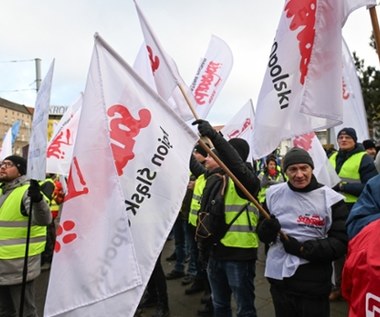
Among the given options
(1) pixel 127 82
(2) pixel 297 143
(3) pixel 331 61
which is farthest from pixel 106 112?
(2) pixel 297 143

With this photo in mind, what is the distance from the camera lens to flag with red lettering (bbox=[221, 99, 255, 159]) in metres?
5.54

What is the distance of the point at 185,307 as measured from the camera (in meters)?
4.02

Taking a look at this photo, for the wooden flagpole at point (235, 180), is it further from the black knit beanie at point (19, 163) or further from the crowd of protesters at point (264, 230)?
the black knit beanie at point (19, 163)

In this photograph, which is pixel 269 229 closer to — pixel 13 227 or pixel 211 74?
pixel 13 227

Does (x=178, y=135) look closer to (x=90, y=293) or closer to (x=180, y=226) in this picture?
(x=90, y=293)

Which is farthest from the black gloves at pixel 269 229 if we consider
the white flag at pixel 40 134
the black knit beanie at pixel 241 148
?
the white flag at pixel 40 134

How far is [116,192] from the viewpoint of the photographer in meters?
1.88

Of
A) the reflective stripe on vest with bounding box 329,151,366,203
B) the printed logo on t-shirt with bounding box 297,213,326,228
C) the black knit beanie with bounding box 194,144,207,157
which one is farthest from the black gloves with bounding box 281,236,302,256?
the black knit beanie with bounding box 194,144,207,157

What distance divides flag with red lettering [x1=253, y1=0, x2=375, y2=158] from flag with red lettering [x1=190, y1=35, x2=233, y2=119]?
82.4 inches

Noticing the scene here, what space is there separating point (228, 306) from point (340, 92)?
1905mm

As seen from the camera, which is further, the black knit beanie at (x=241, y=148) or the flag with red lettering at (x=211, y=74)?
the flag with red lettering at (x=211, y=74)

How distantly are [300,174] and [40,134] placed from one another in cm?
209

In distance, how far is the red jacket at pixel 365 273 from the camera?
3.79 feet

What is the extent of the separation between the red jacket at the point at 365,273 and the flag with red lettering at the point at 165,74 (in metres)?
1.61
